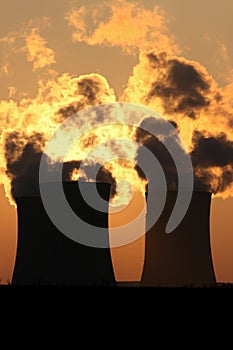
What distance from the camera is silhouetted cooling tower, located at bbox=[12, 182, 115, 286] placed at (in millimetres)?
23953

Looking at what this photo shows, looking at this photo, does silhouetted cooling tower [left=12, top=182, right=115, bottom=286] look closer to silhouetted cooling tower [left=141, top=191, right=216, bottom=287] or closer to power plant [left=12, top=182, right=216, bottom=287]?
power plant [left=12, top=182, right=216, bottom=287]

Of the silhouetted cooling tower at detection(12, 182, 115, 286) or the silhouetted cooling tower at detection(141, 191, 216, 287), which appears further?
the silhouetted cooling tower at detection(141, 191, 216, 287)

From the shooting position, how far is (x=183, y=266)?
26078 mm

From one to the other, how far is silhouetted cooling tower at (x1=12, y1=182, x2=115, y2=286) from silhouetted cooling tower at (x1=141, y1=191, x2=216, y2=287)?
196 centimetres

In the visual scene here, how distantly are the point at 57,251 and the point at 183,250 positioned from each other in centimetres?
416

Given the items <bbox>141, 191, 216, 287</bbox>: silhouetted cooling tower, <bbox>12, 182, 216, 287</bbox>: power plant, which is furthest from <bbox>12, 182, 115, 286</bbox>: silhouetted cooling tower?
<bbox>141, 191, 216, 287</bbox>: silhouetted cooling tower

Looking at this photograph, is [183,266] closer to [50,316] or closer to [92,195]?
[92,195]

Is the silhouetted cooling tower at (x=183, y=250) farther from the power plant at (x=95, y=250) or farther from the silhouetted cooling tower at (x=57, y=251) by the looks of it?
the silhouetted cooling tower at (x=57, y=251)

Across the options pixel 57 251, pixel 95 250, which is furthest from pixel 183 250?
pixel 57 251

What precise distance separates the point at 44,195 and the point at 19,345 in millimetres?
17122

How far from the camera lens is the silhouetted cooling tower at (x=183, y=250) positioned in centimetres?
2520

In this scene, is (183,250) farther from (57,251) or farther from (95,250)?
(57,251)

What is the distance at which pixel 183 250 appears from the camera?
25.3m

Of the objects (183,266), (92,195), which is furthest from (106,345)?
(183,266)
